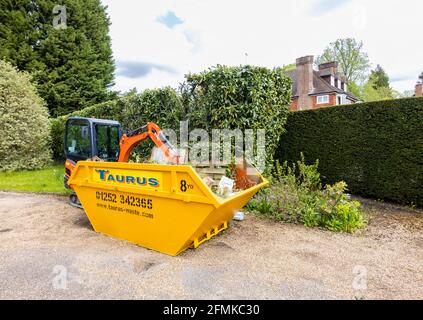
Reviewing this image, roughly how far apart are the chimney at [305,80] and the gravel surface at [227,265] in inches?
887

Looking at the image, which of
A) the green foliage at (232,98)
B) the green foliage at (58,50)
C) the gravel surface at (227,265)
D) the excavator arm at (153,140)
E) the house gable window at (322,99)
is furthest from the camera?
the house gable window at (322,99)

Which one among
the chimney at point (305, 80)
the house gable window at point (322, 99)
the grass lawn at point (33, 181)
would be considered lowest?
the grass lawn at point (33, 181)

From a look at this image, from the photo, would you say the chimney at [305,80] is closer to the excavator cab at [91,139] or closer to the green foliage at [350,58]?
the green foliage at [350,58]

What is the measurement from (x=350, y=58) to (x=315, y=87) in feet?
29.7

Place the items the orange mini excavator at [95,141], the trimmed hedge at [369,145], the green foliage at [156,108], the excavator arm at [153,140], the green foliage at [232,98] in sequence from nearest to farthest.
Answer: the excavator arm at [153,140]
the orange mini excavator at [95,141]
the green foliage at [232,98]
the trimmed hedge at [369,145]
the green foliage at [156,108]

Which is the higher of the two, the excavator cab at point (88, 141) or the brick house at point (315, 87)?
the brick house at point (315, 87)

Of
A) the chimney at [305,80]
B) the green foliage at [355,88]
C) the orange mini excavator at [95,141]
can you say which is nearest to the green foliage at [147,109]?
the orange mini excavator at [95,141]

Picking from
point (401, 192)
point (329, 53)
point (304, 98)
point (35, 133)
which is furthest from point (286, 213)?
point (329, 53)

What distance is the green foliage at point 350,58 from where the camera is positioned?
30094 millimetres

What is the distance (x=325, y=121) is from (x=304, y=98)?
1989cm

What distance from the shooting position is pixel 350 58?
101 feet

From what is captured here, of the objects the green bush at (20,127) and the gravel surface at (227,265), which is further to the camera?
the green bush at (20,127)

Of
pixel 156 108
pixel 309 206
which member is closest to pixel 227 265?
pixel 309 206

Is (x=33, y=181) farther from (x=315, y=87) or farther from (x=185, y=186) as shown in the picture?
(x=315, y=87)
